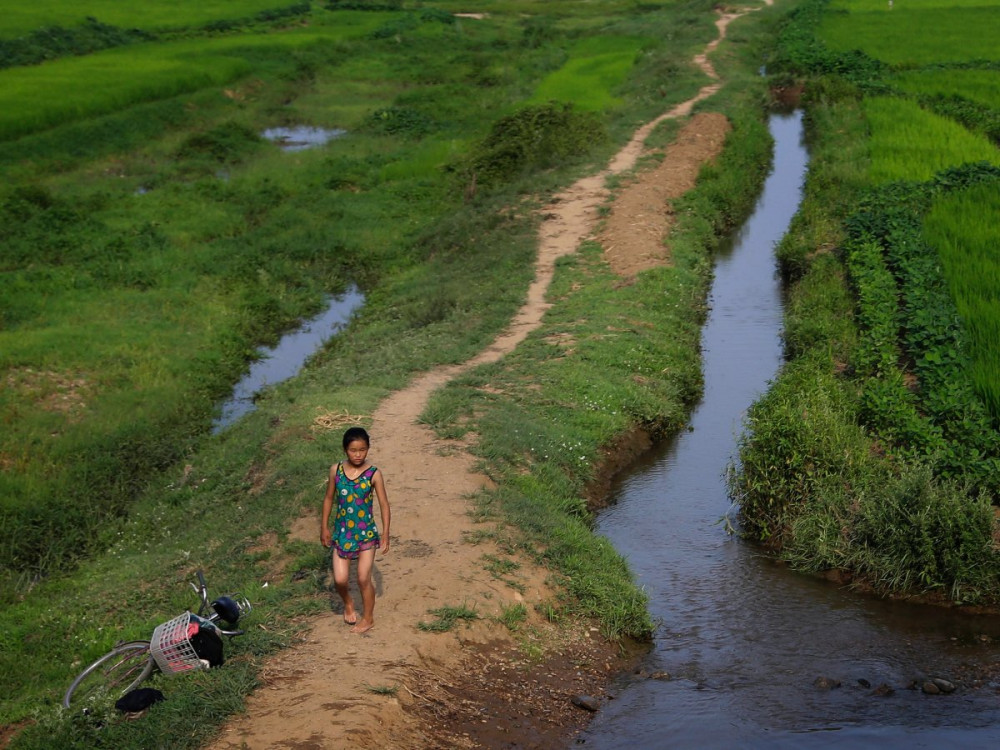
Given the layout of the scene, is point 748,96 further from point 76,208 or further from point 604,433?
point 604,433

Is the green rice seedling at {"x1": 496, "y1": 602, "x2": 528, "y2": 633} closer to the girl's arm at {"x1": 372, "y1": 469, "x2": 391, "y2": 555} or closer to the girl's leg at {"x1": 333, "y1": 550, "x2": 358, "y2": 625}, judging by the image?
the girl's leg at {"x1": 333, "y1": 550, "x2": 358, "y2": 625}

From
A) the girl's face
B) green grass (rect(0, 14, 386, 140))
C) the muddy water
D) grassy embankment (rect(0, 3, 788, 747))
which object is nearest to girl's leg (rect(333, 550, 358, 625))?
grassy embankment (rect(0, 3, 788, 747))

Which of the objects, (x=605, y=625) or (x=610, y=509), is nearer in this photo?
(x=605, y=625)

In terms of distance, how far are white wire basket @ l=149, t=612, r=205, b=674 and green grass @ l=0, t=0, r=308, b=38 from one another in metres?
31.4

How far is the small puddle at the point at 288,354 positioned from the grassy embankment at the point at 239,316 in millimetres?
273

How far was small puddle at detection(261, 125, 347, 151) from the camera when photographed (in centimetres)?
2702

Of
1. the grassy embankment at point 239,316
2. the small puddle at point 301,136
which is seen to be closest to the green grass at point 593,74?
the grassy embankment at point 239,316

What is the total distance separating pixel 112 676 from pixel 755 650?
4439 millimetres

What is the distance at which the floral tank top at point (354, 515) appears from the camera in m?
6.93

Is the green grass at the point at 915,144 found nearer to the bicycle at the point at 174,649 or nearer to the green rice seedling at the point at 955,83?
the green rice seedling at the point at 955,83

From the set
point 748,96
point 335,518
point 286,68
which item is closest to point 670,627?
point 335,518

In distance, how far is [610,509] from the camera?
35.4 feet

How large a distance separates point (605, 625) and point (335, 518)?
2332 millimetres

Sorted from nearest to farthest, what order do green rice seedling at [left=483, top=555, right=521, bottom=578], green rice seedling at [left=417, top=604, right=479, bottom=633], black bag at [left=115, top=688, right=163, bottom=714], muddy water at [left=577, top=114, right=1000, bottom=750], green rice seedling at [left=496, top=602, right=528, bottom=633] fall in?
black bag at [left=115, top=688, right=163, bottom=714] → muddy water at [left=577, top=114, right=1000, bottom=750] → green rice seedling at [left=417, top=604, right=479, bottom=633] → green rice seedling at [left=496, top=602, right=528, bottom=633] → green rice seedling at [left=483, top=555, right=521, bottom=578]
